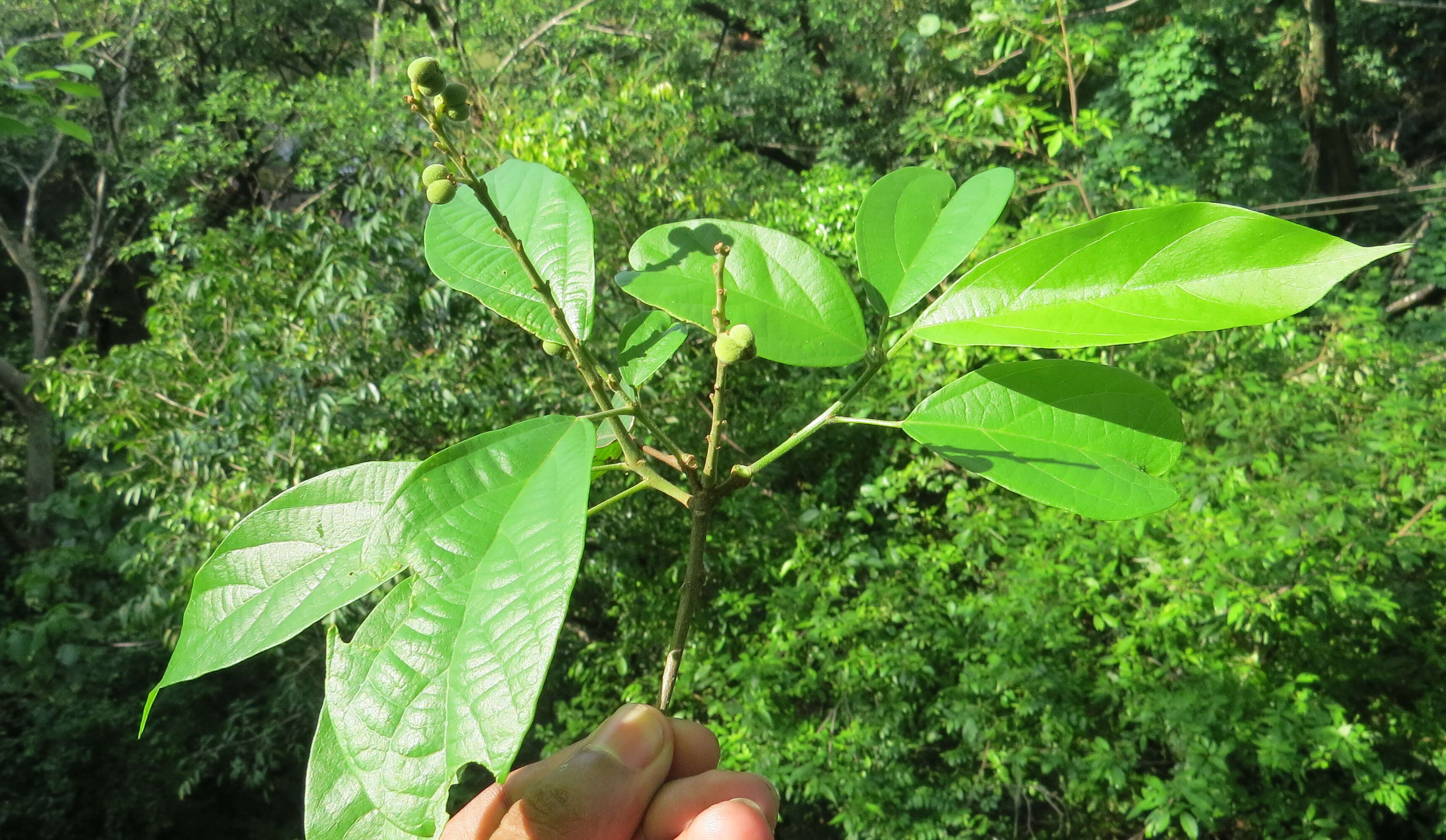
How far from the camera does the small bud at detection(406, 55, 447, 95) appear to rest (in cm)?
38

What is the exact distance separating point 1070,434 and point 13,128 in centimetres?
138

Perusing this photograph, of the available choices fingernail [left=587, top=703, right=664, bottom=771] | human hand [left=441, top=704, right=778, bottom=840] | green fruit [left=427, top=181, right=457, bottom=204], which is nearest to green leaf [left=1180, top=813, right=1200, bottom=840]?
human hand [left=441, top=704, right=778, bottom=840]

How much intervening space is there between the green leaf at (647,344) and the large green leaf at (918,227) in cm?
12

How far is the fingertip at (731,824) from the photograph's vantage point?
56 centimetres

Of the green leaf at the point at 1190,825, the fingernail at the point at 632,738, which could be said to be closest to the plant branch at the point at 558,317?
the fingernail at the point at 632,738

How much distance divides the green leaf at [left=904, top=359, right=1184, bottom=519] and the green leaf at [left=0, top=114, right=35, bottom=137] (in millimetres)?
1266

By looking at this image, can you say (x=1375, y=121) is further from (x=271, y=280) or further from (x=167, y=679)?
(x=167, y=679)

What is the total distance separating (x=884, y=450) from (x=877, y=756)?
88 centimetres

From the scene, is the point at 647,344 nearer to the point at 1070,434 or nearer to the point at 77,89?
the point at 1070,434

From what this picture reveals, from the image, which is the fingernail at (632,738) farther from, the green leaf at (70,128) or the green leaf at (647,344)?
the green leaf at (70,128)

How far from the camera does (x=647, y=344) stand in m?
0.51

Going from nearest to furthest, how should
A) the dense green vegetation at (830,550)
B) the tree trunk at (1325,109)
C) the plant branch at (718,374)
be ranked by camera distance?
1. the plant branch at (718,374)
2. the dense green vegetation at (830,550)
3. the tree trunk at (1325,109)

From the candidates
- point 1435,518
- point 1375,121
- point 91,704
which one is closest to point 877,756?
point 1435,518

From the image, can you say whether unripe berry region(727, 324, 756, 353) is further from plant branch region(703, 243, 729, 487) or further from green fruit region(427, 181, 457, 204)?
green fruit region(427, 181, 457, 204)
